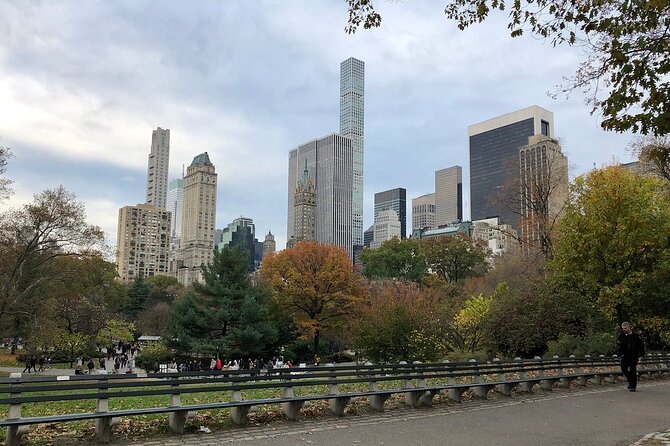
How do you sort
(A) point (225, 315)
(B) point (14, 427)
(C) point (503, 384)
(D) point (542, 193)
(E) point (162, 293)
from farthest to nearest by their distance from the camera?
(E) point (162, 293) < (A) point (225, 315) < (D) point (542, 193) < (C) point (503, 384) < (B) point (14, 427)

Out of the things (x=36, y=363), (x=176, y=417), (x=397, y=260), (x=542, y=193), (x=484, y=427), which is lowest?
(x=36, y=363)

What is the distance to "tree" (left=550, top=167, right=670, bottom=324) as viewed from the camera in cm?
2372

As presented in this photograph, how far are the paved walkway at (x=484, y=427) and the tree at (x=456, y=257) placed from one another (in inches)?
2831

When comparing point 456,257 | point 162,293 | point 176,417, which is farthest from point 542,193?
point 162,293

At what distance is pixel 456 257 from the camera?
280 feet

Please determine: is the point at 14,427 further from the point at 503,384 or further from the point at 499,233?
the point at 499,233

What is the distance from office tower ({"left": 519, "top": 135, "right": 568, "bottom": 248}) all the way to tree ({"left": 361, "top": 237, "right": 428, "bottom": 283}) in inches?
1924

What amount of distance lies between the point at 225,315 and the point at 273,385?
36.7 m

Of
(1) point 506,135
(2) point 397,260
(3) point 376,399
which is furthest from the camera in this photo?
(1) point 506,135

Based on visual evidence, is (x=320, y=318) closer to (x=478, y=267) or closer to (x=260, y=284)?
(x=260, y=284)

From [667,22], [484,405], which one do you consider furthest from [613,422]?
[667,22]

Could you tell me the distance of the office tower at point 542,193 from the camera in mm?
35094

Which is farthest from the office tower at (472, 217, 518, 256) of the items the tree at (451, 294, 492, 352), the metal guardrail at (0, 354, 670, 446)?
the metal guardrail at (0, 354, 670, 446)

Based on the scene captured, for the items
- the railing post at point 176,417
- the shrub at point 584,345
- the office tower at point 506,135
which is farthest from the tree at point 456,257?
the railing post at point 176,417
